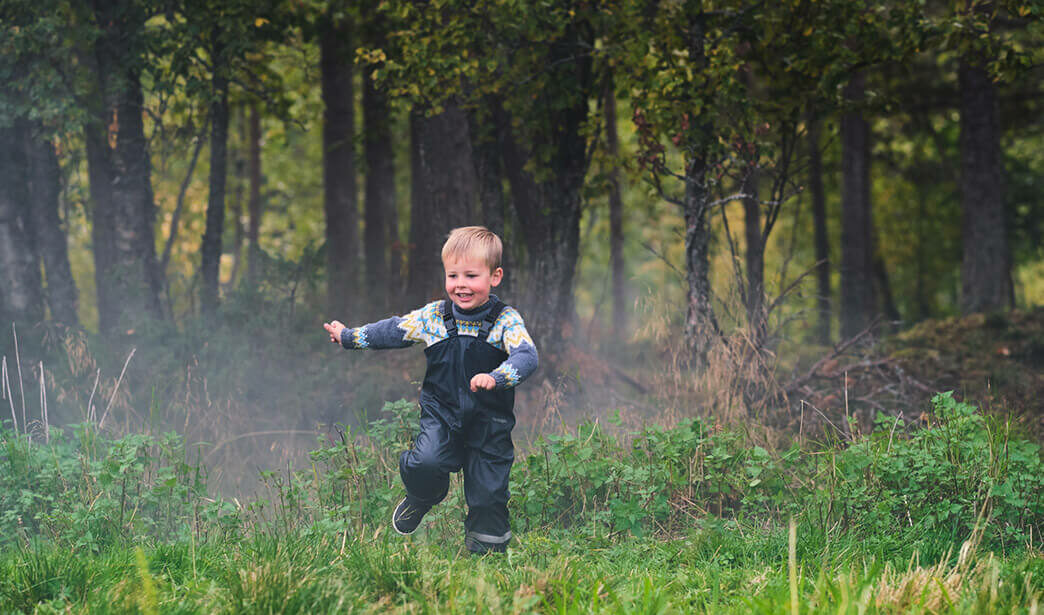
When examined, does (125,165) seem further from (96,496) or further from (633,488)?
(633,488)

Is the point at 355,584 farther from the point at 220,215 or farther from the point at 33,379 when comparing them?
the point at 220,215

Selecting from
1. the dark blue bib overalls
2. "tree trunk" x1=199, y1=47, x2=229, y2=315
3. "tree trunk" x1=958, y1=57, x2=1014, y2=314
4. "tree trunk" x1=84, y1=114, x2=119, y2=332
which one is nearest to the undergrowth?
the dark blue bib overalls

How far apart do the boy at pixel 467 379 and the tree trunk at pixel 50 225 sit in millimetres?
6898

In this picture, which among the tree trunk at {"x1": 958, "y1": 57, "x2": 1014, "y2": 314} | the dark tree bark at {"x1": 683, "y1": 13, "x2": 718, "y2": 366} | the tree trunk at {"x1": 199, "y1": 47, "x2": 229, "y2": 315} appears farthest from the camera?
the tree trunk at {"x1": 958, "y1": 57, "x2": 1014, "y2": 314}

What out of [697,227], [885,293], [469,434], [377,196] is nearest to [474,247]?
[469,434]

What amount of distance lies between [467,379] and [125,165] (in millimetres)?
7406

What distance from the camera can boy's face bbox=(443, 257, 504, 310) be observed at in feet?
13.7

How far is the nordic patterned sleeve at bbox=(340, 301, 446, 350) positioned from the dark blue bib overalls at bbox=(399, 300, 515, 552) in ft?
0.16

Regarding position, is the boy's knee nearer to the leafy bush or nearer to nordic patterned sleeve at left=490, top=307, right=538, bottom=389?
nordic patterned sleeve at left=490, top=307, right=538, bottom=389

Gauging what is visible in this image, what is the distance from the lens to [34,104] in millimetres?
8906

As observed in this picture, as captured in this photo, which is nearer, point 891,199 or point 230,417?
point 230,417

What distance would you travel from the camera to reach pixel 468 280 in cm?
419

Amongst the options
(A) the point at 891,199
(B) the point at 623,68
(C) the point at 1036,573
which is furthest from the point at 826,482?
(A) the point at 891,199

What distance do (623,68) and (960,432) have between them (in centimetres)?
492
